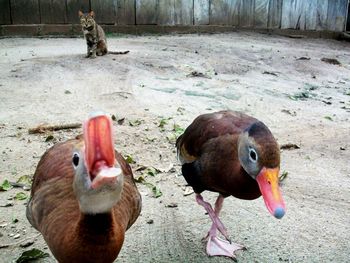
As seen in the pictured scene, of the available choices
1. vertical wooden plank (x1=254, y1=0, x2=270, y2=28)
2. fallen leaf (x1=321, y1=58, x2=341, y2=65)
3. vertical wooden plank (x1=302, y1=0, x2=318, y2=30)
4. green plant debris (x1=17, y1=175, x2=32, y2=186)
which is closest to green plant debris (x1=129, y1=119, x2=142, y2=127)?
green plant debris (x1=17, y1=175, x2=32, y2=186)

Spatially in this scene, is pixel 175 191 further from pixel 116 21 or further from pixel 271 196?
pixel 116 21

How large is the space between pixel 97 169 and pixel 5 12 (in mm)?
9411

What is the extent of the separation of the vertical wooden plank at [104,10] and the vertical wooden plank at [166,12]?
100 centimetres

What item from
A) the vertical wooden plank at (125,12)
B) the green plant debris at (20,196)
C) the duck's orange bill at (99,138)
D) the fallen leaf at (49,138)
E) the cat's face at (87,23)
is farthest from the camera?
the vertical wooden plank at (125,12)

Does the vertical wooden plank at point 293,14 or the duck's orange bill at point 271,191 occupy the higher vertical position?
the vertical wooden plank at point 293,14

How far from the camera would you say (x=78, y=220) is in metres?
2.12

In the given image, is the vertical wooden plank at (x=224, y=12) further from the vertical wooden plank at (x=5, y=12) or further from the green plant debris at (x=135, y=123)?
the green plant debris at (x=135, y=123)

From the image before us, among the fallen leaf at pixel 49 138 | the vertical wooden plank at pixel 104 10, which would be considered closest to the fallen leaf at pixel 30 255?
the fallen leaf at pixel 49 138

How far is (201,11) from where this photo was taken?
1134 centimetres

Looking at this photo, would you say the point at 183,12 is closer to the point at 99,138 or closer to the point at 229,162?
the point at 229,162

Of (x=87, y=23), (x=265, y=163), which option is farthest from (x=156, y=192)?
(x=87, y=23)

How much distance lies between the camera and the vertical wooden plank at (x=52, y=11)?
34.5 feet

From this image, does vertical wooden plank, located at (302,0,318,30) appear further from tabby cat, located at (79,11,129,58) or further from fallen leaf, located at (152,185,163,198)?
fallen leaf, located at (152,185,163,198)

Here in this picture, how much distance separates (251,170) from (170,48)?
6644 mm
